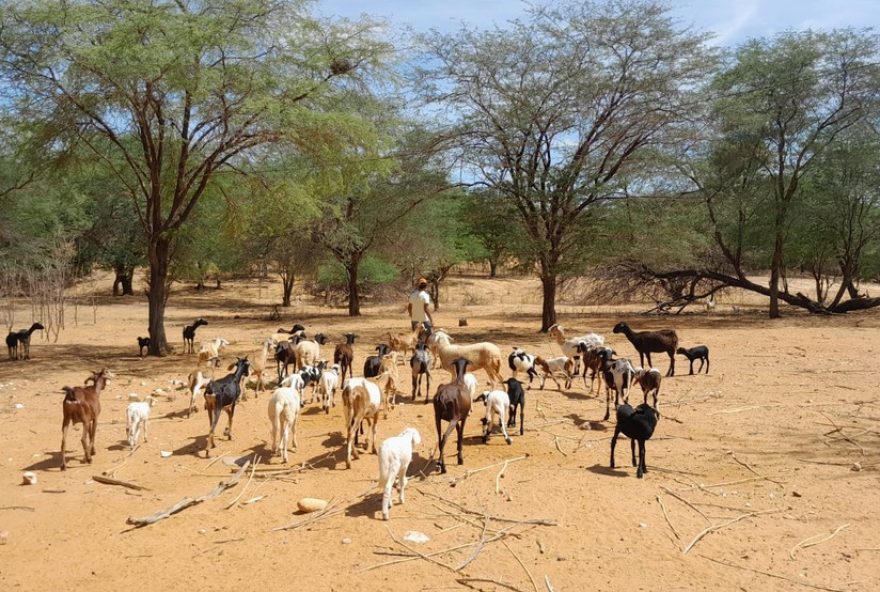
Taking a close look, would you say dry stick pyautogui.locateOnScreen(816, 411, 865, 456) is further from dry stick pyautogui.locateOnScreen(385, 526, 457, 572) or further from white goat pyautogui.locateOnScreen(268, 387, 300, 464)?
white goat pyautogui.locateOnScreen(268, 387, 300, 464)

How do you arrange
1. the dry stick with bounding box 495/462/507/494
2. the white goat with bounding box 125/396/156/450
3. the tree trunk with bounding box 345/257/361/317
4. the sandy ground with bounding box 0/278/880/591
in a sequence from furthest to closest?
the tree trunk with bounding box 345/257/361/317 → the white goat with bounding box 125/396/156/450 → the dry stick with bounding box 495/462/507/494 → the sandy ground with bounding box 0/278/880/591

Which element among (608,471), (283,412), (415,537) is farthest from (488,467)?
(283,412)

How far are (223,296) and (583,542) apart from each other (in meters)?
38.7

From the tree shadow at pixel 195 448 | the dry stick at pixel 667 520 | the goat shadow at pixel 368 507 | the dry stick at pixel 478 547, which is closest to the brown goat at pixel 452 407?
the goat shadow at pixel 368 507

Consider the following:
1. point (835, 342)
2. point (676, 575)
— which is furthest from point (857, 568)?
point (835, 342)

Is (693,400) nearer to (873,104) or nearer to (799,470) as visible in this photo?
(799,470)

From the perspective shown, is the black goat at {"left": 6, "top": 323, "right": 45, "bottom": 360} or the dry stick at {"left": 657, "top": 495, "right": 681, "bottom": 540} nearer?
the dry stick at {"left": 657, "top": 495, "right": 681, "bottom": 540}

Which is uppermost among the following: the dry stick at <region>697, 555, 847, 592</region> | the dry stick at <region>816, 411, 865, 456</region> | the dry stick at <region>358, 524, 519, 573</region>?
the dry stick at <region>816, 411, 865, 456</region>

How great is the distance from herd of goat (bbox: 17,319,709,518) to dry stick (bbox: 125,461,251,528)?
85 cm

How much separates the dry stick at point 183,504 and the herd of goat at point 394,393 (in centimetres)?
85

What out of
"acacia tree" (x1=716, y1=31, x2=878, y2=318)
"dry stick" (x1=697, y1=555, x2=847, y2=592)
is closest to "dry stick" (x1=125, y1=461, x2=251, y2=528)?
"dry stick" (x1=697, y1=555, x2=847, y2=592)

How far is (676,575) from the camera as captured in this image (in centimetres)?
492

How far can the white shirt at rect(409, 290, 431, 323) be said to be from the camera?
12.8 metres

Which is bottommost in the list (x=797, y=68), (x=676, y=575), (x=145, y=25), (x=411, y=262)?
(x=676, y=575)
